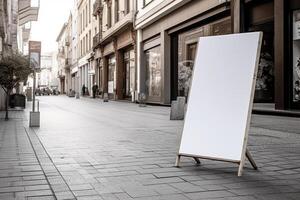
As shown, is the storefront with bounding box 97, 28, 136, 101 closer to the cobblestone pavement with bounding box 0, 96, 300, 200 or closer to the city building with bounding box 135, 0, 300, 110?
the city building with bounding box 135, 0, 300, 110

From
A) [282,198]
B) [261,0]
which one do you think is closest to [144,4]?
[261,0]

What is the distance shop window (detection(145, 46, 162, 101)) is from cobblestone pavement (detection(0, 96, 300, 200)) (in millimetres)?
17128

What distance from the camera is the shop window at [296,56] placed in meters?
14.6

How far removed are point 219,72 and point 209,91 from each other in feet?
0.96

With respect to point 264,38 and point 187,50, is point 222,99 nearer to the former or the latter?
point 264,38

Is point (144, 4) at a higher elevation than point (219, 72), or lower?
higher

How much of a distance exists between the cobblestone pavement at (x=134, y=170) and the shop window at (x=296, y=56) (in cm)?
465

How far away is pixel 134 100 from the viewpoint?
104 ft

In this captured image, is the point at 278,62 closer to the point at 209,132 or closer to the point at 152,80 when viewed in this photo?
the point at 209,132

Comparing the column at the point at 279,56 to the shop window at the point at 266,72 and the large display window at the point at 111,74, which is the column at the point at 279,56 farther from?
the large display window at the point at 111,74

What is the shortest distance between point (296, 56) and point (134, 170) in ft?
32.7

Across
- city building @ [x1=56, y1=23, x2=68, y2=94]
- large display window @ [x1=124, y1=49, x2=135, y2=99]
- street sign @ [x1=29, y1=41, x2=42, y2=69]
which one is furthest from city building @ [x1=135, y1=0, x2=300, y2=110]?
city building @ [x1=56, y1=23, x2=68, y2=94]

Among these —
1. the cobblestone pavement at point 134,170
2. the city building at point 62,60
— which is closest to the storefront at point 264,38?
the cobblestone pavement at point 134,170

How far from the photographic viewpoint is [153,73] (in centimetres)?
2878
